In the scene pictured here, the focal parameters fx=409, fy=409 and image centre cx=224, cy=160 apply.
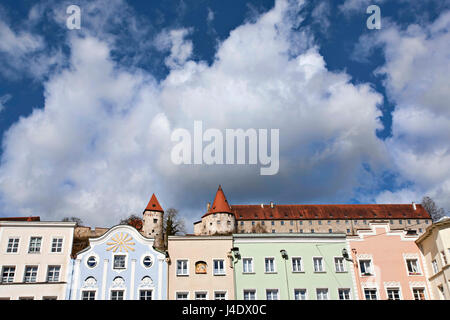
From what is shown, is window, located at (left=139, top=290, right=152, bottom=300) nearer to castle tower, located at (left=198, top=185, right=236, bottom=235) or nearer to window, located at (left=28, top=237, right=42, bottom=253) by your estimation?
window, located at (left=28, top=237, right=42, bottom=253)

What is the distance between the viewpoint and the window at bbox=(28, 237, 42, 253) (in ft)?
107

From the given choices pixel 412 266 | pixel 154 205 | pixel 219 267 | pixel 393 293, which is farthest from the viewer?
pixel 154 205

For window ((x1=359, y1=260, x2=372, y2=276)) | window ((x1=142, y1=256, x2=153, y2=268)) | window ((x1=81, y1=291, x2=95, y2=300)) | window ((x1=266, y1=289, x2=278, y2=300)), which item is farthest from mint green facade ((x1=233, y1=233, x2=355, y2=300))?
window ((x1=81, y1=291, x2=95, y2=300))

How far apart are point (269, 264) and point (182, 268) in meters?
7.08

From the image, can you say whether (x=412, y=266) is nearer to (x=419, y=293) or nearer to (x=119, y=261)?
(x=419, y=293)

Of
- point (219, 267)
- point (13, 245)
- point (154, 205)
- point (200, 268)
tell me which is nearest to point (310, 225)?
point (154, 205)

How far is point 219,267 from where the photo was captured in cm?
3306

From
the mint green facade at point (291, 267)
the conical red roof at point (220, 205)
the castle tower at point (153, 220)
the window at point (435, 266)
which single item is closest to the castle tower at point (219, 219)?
the conical red roof at point (220, 205)

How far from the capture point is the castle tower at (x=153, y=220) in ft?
321

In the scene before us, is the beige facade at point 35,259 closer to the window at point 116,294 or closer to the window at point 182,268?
the window at point 116,294

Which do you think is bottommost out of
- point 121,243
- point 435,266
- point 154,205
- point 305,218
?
point 435,266
